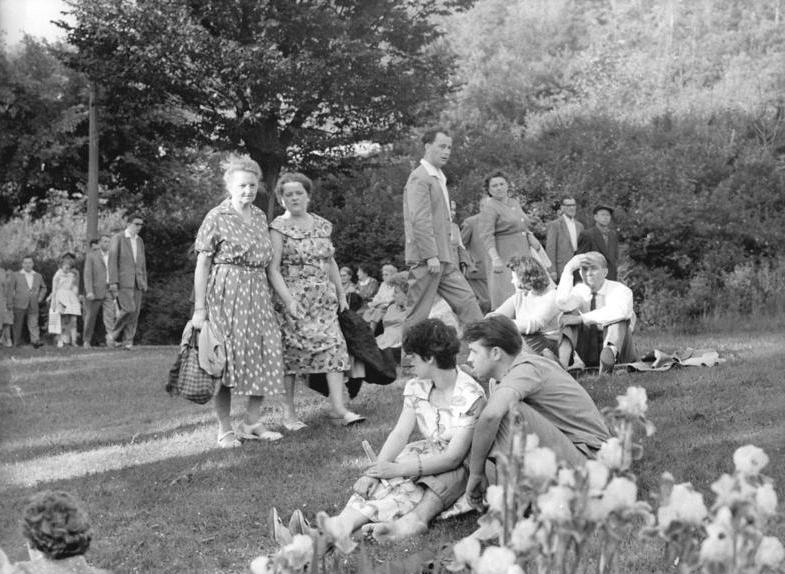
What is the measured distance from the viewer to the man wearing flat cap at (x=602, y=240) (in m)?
12.9

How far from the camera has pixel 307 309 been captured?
317 inches

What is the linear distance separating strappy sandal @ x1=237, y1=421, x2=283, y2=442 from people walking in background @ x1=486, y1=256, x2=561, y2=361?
1.98 m

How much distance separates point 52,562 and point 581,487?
1.72 m

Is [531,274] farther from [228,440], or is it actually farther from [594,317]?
[228,440]

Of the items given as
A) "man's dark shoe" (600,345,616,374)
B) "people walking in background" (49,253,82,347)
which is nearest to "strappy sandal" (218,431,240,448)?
"man's dark shoe" (600,345,616,374)

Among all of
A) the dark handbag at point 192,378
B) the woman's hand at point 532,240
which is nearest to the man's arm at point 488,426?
the dark handbag at point 192,378

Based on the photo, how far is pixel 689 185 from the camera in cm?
2066

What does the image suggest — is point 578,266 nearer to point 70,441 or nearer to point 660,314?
point 70,441

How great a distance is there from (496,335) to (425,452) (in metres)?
0.78

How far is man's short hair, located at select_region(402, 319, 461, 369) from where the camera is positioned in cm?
562

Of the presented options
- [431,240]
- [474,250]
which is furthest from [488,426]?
[474,250]

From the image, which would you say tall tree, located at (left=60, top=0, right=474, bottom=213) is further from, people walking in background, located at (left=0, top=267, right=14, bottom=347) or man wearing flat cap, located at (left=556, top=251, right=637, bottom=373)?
man wearing flat cap, located at (left=556, top=251, right=637, bottom=373)

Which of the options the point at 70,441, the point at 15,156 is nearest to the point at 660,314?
the point at 70,441

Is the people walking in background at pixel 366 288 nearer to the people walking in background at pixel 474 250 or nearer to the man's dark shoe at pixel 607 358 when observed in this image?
the people walking in background at pixel 474 250
